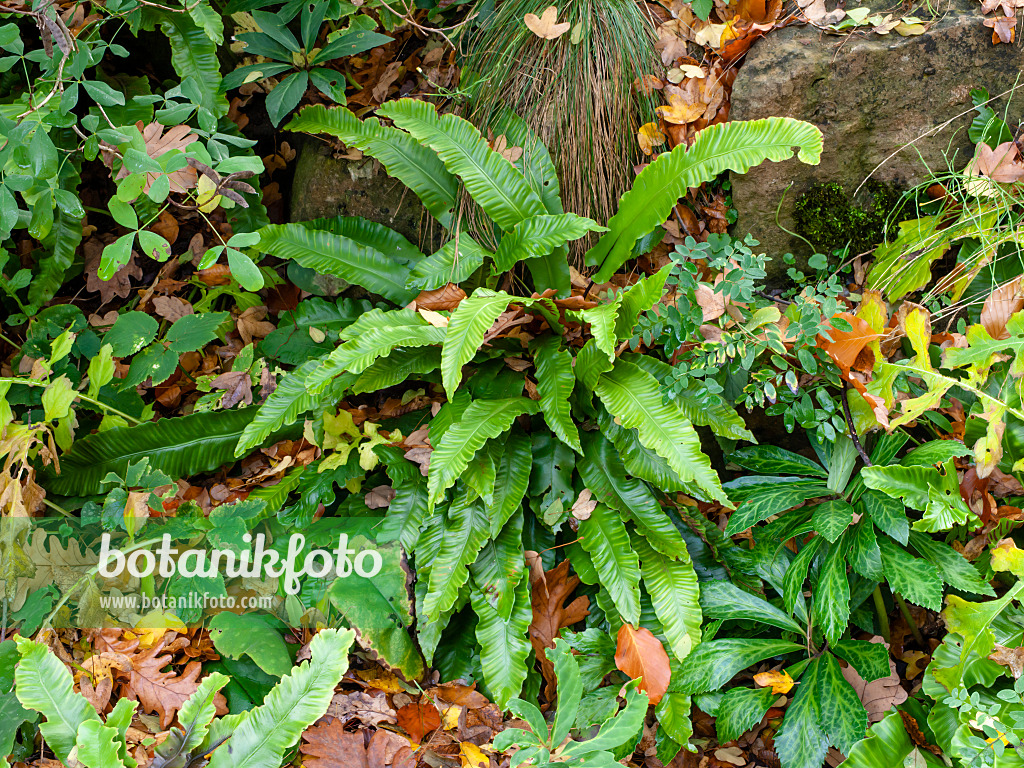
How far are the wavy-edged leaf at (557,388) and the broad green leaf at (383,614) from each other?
0.63 m

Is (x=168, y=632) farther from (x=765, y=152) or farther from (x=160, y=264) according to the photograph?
(x=765, y=152)

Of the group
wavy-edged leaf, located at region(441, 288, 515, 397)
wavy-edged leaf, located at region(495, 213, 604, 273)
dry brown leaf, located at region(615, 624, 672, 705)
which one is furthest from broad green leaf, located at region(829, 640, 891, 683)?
wavy-edged leaf, located at region(495, 213, 604, 273)

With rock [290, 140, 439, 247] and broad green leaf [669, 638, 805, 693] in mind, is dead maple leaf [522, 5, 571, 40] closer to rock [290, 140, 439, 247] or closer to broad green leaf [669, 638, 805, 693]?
rock [290, 140, 439, 247]

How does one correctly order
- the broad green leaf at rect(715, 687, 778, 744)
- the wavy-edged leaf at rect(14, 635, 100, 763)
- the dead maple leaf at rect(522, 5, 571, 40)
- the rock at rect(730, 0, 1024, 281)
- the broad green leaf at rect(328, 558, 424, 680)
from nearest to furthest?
the wavy-edged leaf at rect(14, 635, 100, 763), the broad green leaf at rect(715, 687, 778, 744), the broad green leaf at rect(328, 558, 424, 680), the rock at rect(730, 0, 1024, 281), the dead maple leaf at rect(522, 5, 571, 40)

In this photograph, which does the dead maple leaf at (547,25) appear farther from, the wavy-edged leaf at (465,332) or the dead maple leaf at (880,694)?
the dead maple leaf at (880,694)

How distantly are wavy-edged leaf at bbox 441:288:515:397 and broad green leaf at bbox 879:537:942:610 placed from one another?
4.00ft

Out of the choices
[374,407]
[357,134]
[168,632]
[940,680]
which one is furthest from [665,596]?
[357,134]

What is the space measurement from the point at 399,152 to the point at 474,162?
0.30 meters

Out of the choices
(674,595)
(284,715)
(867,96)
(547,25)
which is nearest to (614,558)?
(674,595)

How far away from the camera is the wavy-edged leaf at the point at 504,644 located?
1811 mm

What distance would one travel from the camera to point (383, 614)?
1908 millimetres

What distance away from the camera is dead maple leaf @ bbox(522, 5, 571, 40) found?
2.37m

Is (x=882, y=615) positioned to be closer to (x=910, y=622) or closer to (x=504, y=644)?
(x=910, y=622)

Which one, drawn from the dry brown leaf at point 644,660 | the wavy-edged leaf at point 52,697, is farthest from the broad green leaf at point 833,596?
the wavy-edged leaf at point 52,697
